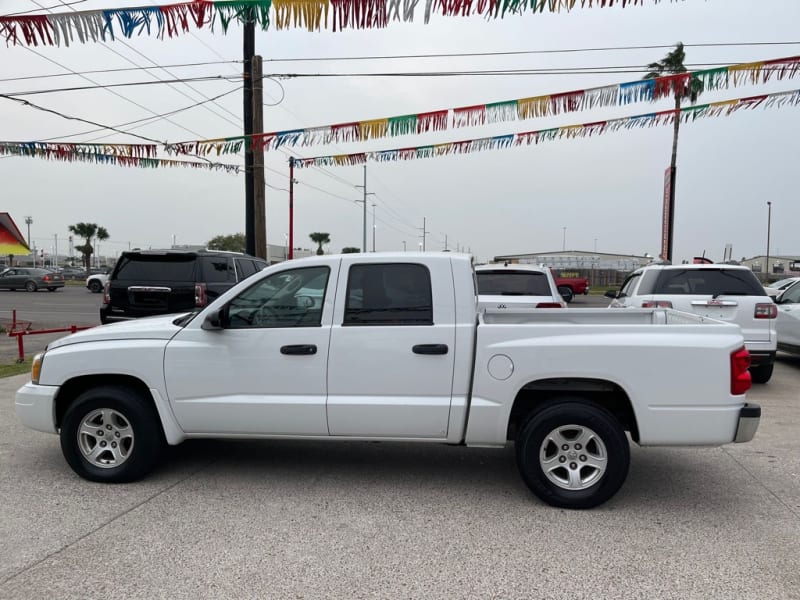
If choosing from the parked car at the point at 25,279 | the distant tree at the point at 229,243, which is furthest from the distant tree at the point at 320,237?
the parked car at the point at 25,279

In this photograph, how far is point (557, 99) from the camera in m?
8.97

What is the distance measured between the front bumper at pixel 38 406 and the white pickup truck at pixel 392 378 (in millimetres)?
11

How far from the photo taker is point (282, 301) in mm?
4578

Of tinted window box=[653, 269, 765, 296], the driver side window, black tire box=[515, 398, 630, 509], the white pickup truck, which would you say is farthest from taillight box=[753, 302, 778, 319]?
the driver side window

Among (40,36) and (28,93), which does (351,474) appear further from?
(28,93)

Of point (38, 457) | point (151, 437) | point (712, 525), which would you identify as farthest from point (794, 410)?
point (38, 457)

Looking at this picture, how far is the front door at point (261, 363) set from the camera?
4.41 m

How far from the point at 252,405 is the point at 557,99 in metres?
6.76

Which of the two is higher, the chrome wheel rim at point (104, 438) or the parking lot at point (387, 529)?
the chrome wheel rim at point (104, 438)

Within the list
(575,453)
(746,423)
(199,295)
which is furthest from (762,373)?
(199,295)

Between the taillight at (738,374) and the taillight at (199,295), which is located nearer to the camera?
the taillight at (738,374)

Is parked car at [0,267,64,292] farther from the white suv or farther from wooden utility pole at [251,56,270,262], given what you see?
the white suv

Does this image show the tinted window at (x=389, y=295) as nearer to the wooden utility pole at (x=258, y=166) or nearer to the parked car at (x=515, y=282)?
the parked car at (x=515, y=282)

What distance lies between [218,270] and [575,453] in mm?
7351
